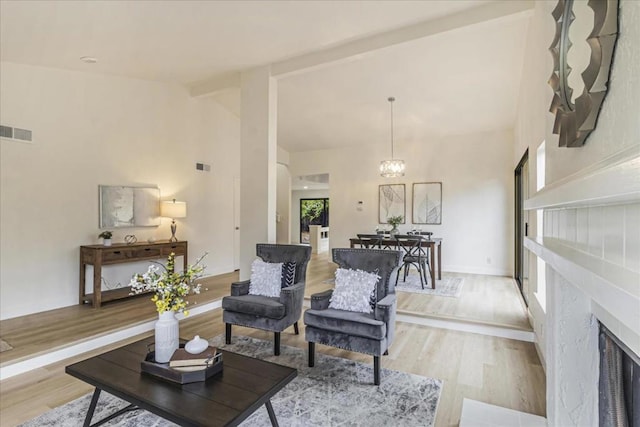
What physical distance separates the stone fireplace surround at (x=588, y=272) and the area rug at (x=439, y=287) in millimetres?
3259

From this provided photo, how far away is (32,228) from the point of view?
414cm

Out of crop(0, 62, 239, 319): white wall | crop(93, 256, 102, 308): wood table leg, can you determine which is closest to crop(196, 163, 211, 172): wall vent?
crop(0, 62, 239, 319): white wall

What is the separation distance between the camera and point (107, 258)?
4.43 metres

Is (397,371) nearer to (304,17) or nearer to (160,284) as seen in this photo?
(160,284)

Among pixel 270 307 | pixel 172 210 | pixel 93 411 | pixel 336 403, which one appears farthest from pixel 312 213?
pixel 93 411

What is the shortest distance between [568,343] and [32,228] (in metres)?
Result: 5.34

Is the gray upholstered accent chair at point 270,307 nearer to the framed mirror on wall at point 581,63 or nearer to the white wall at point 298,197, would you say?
the framed mirror on wall at point 581,63

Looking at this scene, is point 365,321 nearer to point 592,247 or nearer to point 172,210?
point 592,247

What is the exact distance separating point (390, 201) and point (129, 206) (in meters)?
5.04

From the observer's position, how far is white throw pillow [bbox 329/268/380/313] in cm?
302

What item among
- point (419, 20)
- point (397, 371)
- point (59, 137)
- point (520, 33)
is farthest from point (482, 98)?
point (59, 137)

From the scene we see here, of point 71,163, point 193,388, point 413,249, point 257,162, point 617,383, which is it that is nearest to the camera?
point 617,383

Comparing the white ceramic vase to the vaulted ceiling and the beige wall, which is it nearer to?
the beige wall

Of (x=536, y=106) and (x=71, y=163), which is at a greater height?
(x=536, y=106)
